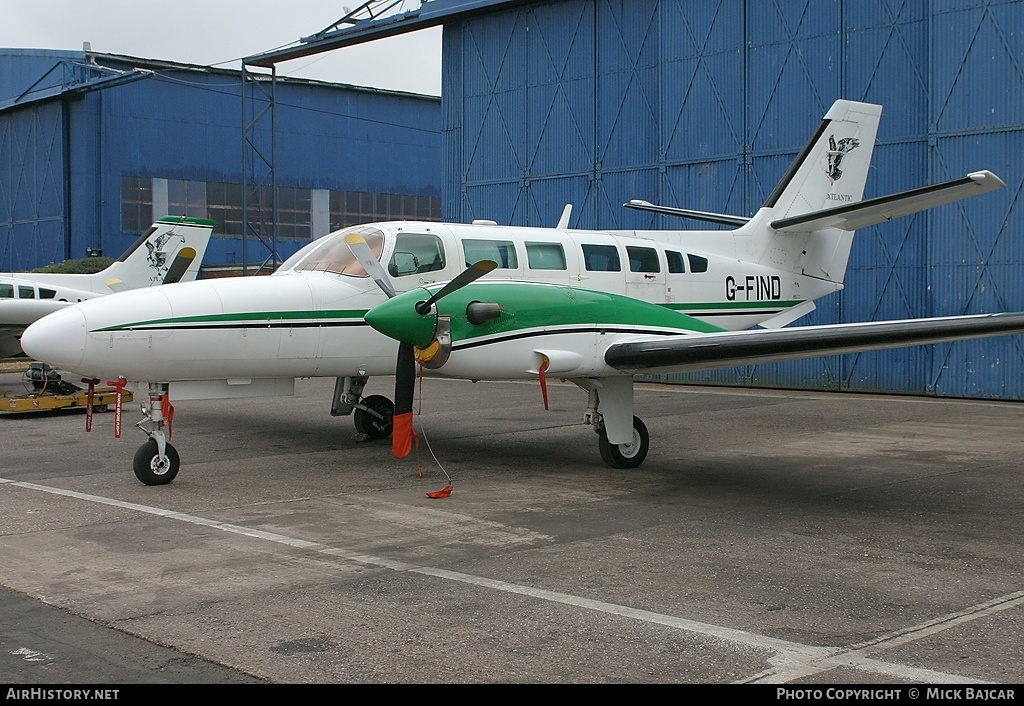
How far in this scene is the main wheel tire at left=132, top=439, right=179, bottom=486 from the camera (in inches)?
404

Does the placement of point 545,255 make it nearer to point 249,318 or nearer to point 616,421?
point 616,421

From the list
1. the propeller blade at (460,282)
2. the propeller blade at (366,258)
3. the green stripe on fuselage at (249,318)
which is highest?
the propeller blade at (366,258)

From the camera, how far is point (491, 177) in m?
28.5

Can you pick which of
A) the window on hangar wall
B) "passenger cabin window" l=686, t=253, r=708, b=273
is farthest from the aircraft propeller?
the window on hangar wall

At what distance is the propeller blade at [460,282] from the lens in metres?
9.81

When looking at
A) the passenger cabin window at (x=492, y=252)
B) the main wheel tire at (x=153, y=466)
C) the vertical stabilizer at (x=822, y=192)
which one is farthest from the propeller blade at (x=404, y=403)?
the vertical stabilizer at (x=822, y=192)

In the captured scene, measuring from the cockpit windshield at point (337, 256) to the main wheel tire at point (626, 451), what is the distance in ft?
11.0

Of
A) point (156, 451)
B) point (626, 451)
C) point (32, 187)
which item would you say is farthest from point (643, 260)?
point (32, 187)

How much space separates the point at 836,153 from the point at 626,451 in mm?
6687

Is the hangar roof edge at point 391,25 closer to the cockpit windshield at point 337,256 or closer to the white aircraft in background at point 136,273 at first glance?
the white aircraft in background at point 136,273

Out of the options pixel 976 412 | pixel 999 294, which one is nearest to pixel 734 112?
pixel 999 294
